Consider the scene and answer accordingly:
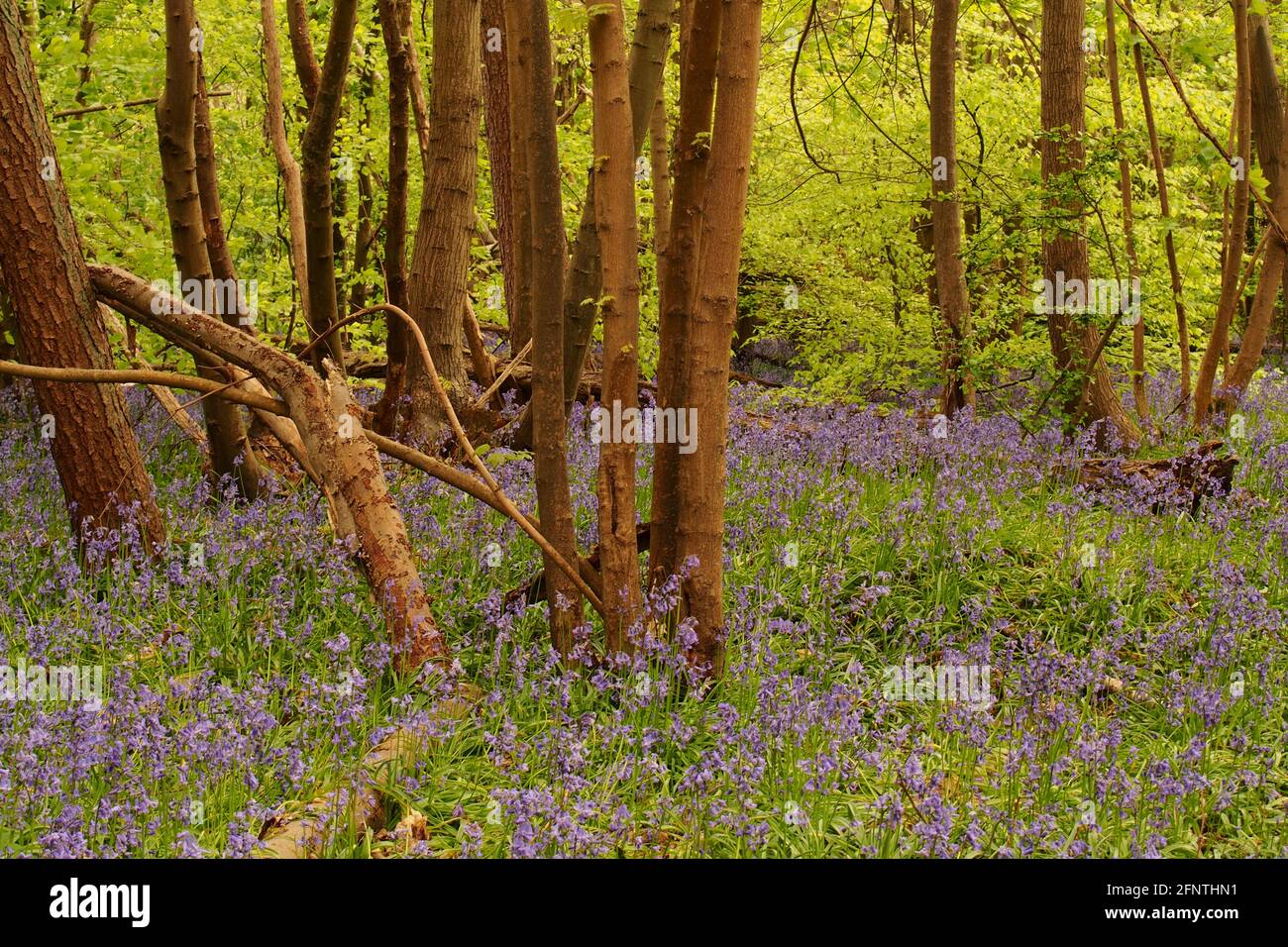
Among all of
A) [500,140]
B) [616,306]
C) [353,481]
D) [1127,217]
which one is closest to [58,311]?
[353,481]

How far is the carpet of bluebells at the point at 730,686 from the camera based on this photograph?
3342 mm

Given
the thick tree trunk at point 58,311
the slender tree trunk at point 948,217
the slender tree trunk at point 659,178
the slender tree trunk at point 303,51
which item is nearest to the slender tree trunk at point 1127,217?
the slender tree trunk at point 948,217

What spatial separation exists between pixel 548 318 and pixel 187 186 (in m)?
2.88

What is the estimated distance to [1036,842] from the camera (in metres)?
3.31

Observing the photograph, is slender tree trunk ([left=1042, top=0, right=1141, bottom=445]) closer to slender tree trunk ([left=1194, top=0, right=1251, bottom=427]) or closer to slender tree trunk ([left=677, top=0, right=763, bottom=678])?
slender tree trunk ([left=1194, top=0, right=1251, bottom=427])

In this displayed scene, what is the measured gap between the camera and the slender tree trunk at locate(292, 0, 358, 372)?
6668 millimetres

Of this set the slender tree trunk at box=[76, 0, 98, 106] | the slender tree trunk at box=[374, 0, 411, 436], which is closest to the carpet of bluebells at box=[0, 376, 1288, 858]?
the slender tree trunk at box=[374, 0, 411, 436]

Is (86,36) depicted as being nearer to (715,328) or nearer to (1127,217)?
(715,328)

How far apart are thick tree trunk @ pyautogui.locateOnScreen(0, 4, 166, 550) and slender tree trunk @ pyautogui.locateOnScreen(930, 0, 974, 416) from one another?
5.73 metres

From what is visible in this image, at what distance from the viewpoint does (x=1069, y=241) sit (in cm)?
858

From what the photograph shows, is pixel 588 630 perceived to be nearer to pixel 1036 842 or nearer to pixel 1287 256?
pixel 1036 842

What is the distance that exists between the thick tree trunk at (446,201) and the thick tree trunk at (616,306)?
3395 mm
